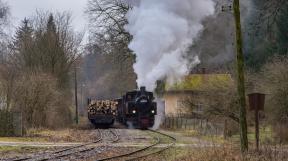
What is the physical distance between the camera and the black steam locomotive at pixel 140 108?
40656 millimetres

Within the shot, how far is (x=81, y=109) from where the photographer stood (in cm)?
9781

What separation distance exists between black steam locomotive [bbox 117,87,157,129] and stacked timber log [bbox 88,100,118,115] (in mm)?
6413

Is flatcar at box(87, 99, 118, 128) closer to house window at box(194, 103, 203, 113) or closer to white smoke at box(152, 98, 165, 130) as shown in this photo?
white smoke at box(152, 98, 165, 130)

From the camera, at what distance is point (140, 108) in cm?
4116

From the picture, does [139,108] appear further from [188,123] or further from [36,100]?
[188,123]

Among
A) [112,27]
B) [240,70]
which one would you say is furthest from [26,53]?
[240,70]

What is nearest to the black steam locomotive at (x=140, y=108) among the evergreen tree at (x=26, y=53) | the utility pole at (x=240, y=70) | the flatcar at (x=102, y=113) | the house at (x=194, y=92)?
the house at (x=194, y=92)

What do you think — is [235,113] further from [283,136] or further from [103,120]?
[103,120]

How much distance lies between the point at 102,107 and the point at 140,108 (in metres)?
9.94

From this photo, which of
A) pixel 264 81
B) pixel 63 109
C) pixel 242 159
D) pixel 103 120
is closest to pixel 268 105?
pixel 264 81

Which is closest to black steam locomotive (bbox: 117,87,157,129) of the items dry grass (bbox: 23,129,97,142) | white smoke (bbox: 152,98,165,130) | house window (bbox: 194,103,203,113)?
white smoke (bbox: 152,98,165,130)

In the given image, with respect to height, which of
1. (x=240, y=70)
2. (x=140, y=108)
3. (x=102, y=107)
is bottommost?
(x=140, y=108)

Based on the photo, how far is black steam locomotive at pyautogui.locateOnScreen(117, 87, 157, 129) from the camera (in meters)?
40.7

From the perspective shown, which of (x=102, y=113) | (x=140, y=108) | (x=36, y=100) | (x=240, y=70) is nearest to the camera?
(x=240, y=70)
